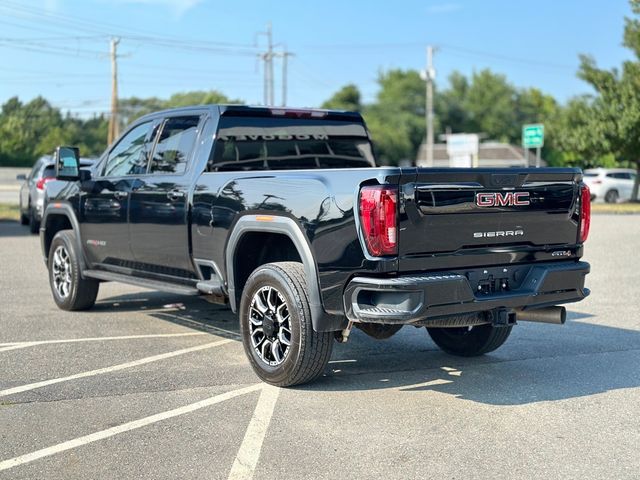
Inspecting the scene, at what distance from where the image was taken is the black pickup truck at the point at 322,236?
204 inches

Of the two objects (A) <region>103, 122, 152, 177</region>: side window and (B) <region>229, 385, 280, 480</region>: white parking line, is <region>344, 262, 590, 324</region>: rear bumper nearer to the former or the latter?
(B) <region>229, 385, 280, 480</region>: white parking line

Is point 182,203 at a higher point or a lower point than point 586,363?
higher

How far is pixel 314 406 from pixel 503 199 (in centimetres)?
182

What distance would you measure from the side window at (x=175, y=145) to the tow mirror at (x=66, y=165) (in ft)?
3.80

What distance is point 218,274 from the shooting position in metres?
6.60

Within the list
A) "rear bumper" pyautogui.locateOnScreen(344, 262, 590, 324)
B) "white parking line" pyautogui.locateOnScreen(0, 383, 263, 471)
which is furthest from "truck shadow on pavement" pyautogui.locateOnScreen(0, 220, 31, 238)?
"rear bumper" pyautogui.locateOnScreen(344, 262, 590, 324)

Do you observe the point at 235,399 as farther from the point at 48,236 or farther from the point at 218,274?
the point at 48,236

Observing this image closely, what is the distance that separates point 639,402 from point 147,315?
5113 millimetres

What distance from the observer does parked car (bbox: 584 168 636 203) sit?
125ft

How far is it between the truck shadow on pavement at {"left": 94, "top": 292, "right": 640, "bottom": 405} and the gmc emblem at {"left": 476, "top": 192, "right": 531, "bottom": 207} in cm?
129

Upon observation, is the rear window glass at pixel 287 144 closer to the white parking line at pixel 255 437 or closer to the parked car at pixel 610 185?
the white parking line at pixel 255 437

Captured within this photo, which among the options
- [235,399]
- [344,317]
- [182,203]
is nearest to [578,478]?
[344,317]

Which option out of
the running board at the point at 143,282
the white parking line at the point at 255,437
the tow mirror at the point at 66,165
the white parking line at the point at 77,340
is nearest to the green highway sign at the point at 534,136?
the tow mirror at the point at 66,165

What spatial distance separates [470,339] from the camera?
6.83 meters
